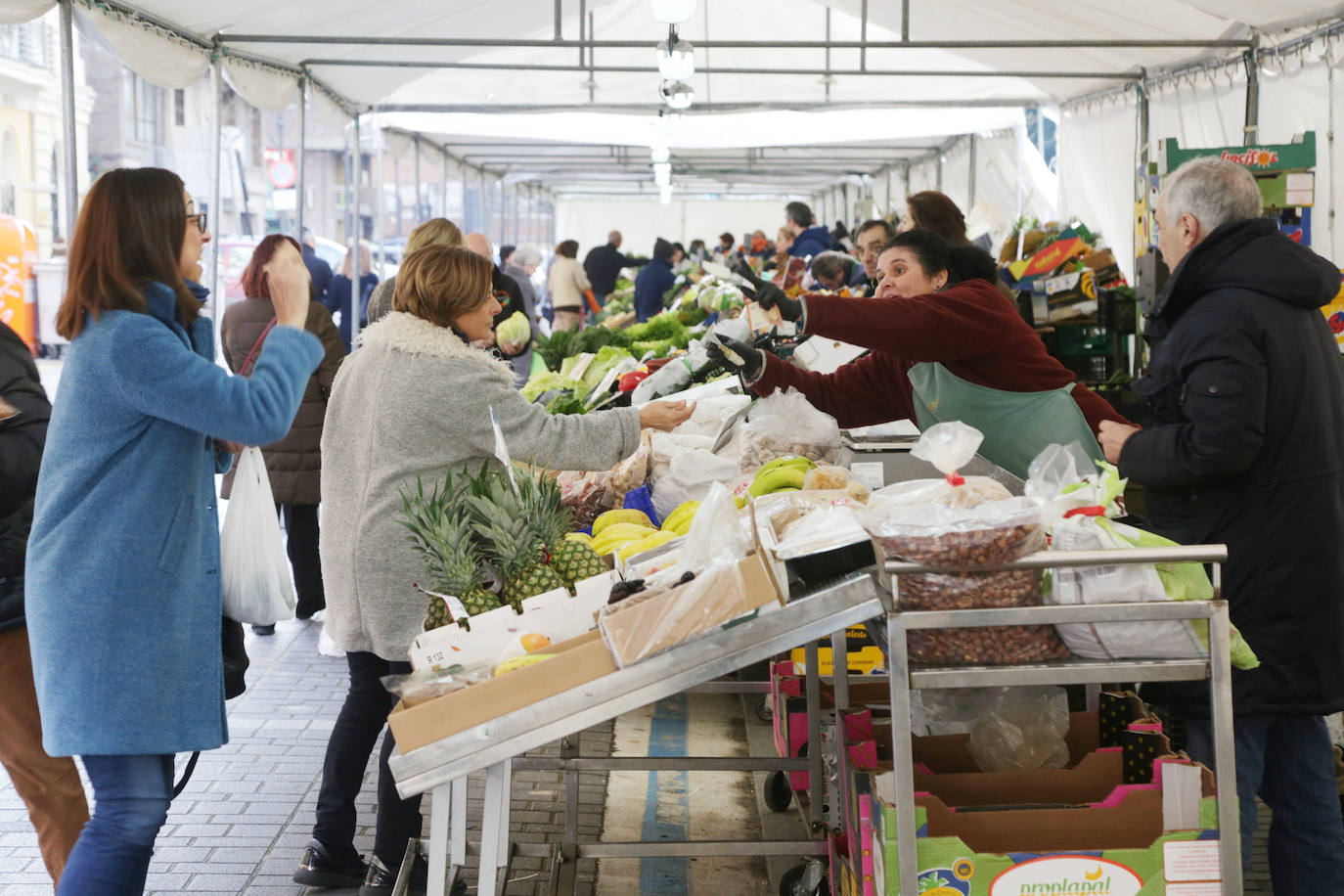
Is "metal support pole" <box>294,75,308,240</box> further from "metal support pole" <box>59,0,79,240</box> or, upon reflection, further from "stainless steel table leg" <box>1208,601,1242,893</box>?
"stainless steel table leg" <box>1208,601,1242,893</box>

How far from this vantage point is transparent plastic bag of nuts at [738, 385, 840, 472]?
10.8ft

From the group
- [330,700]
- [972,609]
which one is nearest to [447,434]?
[972,609]

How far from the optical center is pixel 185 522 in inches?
95.8

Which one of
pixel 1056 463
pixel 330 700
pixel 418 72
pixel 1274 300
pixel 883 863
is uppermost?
pixel 418 72

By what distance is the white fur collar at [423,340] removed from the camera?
282cm

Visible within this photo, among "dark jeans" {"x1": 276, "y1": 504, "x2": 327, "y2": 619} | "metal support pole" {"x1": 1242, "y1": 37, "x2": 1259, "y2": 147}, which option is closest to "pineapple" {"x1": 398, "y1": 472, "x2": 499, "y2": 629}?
"dark jeans" {"x1": 276, "y1": 504, "x2": 327, "y2": 619}

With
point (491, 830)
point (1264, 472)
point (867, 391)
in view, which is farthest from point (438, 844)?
point (867, 391)

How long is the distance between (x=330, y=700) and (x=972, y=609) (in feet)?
11.8

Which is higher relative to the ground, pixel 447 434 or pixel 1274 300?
pixel 1274 300

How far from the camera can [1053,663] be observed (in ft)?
6.77

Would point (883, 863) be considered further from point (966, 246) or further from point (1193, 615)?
point (966, 246)

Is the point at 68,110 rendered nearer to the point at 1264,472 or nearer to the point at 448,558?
the point at 448,558

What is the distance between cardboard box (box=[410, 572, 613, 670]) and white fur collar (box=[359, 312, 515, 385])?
89 centimetres

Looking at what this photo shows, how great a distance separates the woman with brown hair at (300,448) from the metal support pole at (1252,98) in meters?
5.17
